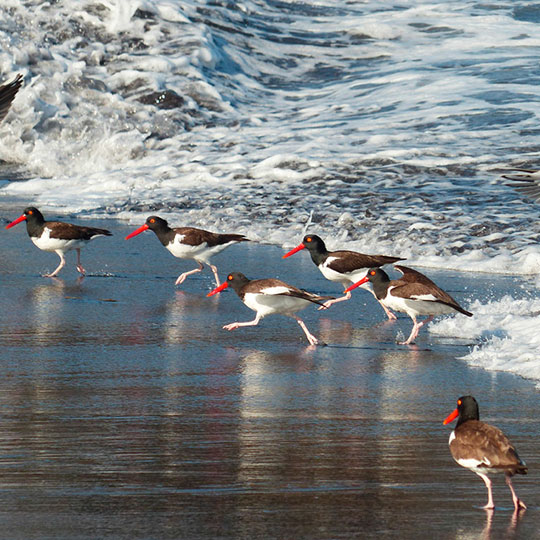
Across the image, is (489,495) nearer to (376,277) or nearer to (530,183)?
(376,277)

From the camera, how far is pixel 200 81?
24.2 metres

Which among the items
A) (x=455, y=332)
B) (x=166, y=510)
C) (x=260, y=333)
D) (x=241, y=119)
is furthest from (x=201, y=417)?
(x=241, y=119)

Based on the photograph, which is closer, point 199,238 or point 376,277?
point 376,277

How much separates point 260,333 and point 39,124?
1462 cm

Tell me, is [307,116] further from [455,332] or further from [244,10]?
[455,332]

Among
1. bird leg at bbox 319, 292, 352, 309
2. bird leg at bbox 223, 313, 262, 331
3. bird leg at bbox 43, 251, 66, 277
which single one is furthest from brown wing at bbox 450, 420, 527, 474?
bird leg at bbox 43, 251, 66, 277

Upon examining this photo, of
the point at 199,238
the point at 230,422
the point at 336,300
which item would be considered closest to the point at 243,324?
the point at 336,300

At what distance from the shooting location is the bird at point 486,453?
4.55 m

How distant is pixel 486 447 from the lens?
4.65 meters

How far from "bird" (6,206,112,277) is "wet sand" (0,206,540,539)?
846 millimetres

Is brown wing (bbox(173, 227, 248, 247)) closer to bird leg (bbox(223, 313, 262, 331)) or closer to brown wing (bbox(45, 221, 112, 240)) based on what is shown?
brown wing (bbox(45, 221, 112, 240))

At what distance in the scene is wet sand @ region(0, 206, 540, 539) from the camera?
446cm

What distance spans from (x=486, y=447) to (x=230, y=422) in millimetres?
1833

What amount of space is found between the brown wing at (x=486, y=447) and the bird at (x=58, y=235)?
7068 millimetres
